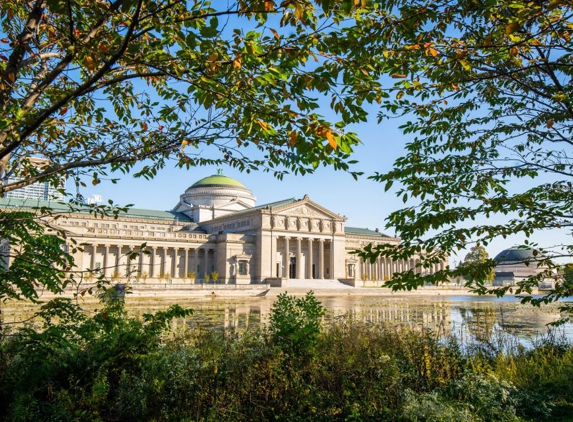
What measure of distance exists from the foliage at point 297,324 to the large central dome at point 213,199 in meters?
80.0

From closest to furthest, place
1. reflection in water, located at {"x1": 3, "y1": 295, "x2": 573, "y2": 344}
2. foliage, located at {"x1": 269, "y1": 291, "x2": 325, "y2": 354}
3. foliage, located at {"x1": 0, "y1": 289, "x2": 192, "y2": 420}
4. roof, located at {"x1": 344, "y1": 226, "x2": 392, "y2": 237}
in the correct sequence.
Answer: foliage, located at {"x1": 0, "y1": 289, "x2": 192, "y2": 420} < foliage, located at {"x1": 269, "y1": 291, "x2": 325, "y2": 354} < reflection in water, located at {"x1": 3, "y1": 295, "x2": 573, "y2": 344} < roof, located at {"x1": 344, "y1": 226, "x2": 392, "y2": 237}

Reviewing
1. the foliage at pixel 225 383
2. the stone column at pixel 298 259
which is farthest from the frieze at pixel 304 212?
the foliage at pixel 225 383

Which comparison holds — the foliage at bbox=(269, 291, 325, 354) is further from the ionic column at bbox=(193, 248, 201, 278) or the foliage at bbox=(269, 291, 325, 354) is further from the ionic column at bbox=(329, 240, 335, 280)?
the ionic column at bbox=(329, 240, 335, 280)

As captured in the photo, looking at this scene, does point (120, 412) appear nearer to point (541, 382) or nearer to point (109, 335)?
point (109, 335)

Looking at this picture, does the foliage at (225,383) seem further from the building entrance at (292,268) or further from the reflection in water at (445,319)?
the building entrance at (292,268)

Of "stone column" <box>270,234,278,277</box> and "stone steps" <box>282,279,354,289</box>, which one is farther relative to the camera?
"stone column" <box>270,234,278,277</box>

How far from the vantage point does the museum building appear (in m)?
66.3

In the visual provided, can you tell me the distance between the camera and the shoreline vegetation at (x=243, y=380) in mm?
6250

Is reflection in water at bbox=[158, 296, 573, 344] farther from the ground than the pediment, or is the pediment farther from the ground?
the pediment

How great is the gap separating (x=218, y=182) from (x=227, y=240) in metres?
23.9

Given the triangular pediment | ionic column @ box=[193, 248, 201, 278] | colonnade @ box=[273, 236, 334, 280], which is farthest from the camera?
the triangular pediment

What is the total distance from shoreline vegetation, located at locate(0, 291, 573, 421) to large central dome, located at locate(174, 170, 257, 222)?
80.9 metres

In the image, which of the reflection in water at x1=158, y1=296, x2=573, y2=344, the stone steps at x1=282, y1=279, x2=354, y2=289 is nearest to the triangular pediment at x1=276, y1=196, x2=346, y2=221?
the stone steps at x1=282, y1=279, x2=354, y2=289

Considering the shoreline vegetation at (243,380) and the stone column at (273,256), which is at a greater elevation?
the stone column at (273,256)
